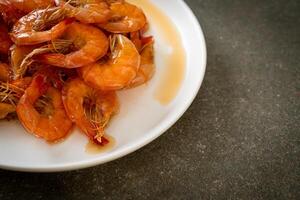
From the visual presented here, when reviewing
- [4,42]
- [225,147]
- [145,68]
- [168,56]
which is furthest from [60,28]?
[225,147]

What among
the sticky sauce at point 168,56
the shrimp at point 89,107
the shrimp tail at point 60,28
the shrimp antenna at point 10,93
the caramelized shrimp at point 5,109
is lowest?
the sticky sauce at point 168,56

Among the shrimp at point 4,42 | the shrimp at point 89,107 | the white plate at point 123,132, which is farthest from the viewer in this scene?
the shrimp at point 4,42

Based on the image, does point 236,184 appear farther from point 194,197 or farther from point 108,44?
point 108,44

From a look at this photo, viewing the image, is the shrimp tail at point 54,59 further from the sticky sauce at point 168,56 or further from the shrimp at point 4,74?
the sticky sauce at point 168,56

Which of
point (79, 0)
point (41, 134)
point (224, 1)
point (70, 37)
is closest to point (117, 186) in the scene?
point (41, 134)

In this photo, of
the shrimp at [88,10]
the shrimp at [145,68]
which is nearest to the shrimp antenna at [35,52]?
the shrimp at [88,10]

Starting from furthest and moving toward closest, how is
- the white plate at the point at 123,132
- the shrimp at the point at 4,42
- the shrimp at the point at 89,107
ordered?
the shrimp at the point at 4,42 → the shrimp at the point at 89,107 → the white plate at the point at 123,132

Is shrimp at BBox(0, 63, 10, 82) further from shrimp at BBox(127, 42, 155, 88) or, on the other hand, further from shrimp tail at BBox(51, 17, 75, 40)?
shrimp at BBox(127, 42, 155, 88)

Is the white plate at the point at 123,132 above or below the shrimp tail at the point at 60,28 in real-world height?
below
